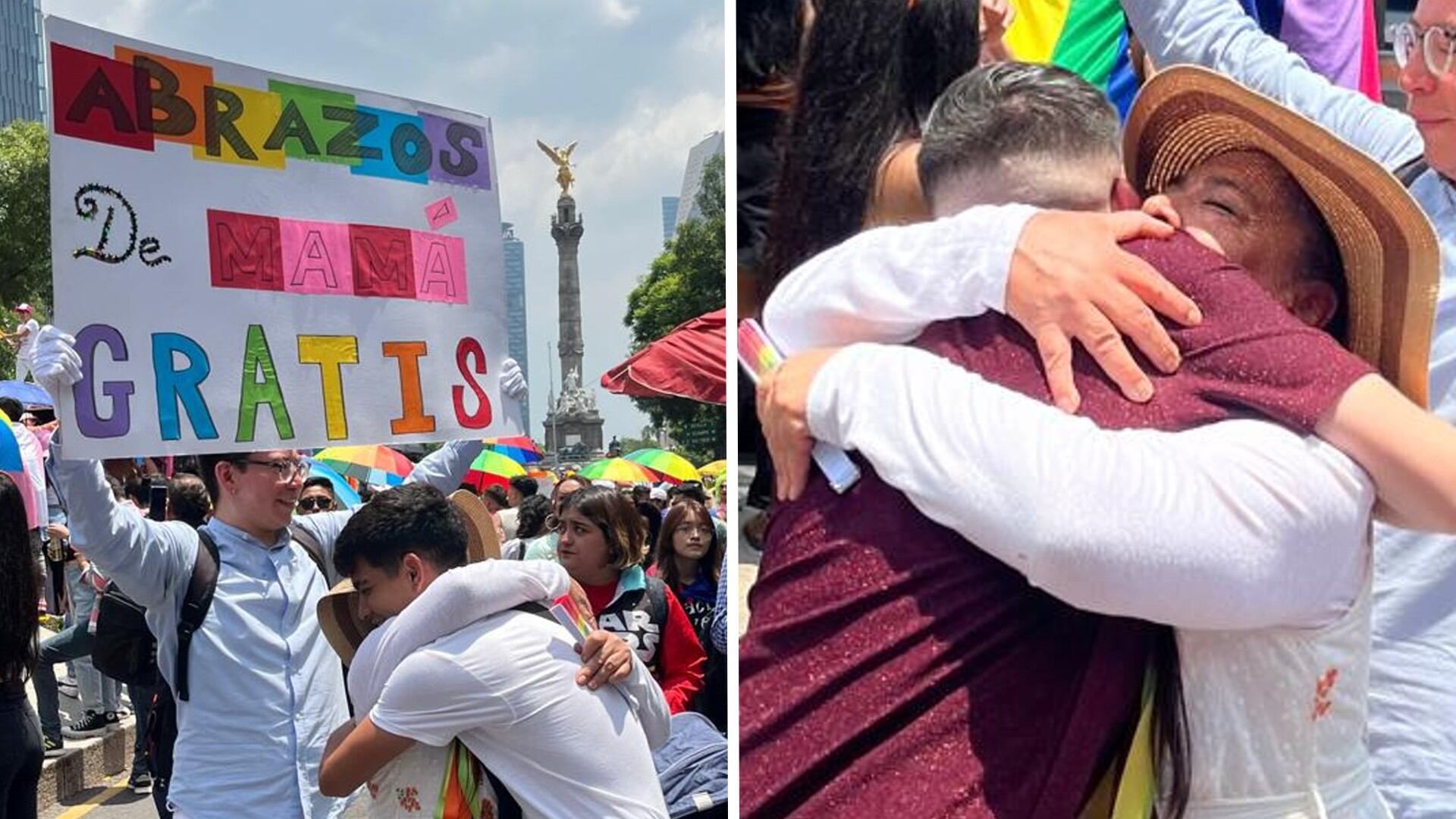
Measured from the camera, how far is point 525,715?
246 cm

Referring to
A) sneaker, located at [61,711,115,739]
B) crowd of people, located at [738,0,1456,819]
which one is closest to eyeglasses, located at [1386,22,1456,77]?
crowd of people, located at [738,0,1456,819]

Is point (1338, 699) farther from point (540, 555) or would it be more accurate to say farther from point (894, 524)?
point (540, 555)

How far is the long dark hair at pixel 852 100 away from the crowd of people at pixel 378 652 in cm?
110

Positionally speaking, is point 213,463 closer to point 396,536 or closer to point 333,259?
point 333,259

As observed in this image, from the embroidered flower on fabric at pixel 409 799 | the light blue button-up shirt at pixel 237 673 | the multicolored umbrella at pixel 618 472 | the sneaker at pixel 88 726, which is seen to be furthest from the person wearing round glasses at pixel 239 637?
the multicolored umbrella at pixel 618 472

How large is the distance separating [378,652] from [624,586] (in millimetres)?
1540

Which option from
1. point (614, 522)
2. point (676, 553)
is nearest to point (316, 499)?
point (676, 553)

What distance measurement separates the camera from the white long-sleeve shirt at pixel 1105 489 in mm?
1280

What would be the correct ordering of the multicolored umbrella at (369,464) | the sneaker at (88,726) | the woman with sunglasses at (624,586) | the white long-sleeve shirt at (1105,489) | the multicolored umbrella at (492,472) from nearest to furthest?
the white long-sleeve shirt at (1105,489) → the woman with sunglasses at (624,586) → the sneaker at (88,726) → the multicolored umbrella at (369,464) → the multicolored umbrella at (492,472)

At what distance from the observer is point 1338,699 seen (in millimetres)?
1399

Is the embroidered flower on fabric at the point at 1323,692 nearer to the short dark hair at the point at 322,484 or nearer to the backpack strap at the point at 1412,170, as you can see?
the backpack strap at the point at 1412,170

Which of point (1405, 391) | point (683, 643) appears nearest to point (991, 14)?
point (1405, 391)

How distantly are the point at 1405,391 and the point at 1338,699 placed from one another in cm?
28

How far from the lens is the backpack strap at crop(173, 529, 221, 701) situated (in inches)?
119
